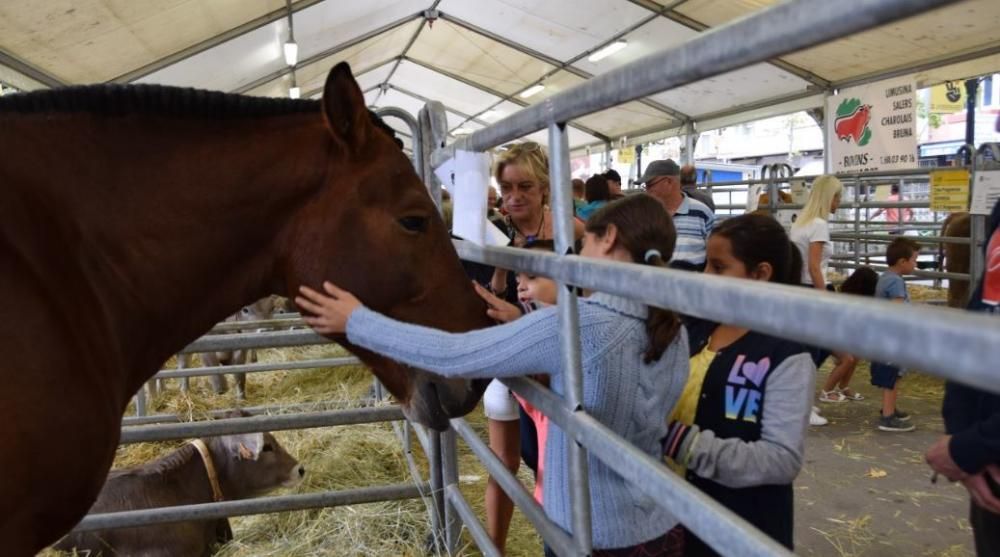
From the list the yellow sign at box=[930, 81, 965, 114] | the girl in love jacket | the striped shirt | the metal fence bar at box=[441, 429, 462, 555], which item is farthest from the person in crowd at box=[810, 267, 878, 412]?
the yellow sign at box=[930, 81, 965, 114]

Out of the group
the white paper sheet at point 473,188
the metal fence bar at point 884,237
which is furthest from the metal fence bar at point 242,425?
the metal fence bar at point 884,237

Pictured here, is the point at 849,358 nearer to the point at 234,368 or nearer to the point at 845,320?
the point at 234,368

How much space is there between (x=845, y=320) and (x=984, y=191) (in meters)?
5.86

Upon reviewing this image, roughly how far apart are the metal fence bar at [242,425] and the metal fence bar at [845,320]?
172 centimetres

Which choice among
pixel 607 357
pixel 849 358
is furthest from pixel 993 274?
pixel 849 358

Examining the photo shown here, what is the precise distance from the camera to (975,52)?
6711 millimetres

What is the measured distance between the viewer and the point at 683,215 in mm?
4023

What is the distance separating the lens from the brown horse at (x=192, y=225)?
1.45m

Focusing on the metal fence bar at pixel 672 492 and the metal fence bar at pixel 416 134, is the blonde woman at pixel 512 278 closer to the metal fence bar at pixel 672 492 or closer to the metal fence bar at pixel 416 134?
the metal fence bar at pixel 416 134

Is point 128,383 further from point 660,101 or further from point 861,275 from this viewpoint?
point 660,101

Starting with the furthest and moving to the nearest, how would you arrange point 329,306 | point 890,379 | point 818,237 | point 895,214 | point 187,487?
point 895,214 → point 818,237 → point 890,379 → point 187,487 → point 329,306

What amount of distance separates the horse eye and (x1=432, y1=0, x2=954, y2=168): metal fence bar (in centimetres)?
52

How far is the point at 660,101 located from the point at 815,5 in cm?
1155

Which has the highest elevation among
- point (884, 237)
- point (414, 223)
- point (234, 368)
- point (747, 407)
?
point (414, 223)
